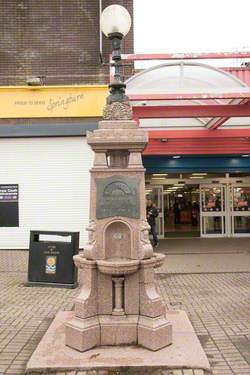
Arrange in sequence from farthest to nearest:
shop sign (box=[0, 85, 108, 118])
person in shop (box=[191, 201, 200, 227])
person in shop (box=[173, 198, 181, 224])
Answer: person in shop (box=[173, 198, 181, 224]) → person in shop (box=[191, 201, 200, 227]) → shop sign (box=[0, 85, 108, 118])

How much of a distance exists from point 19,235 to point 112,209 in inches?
389

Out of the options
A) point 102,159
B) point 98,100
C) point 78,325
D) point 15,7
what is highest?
point 15,7

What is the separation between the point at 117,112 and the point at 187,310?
11.6 ft

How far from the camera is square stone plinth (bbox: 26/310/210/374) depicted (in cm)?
505

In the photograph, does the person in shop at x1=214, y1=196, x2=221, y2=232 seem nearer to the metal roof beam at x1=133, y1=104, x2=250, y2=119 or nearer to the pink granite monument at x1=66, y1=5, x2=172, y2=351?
the metal roof beam at x1=133, y1=104, x2=250, y2=119

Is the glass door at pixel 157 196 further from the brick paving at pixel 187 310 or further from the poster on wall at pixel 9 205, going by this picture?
the brick paving at pixel 187 310

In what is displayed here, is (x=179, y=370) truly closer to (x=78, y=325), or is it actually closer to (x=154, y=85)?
(x=78, y=325)

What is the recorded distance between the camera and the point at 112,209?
228 inches

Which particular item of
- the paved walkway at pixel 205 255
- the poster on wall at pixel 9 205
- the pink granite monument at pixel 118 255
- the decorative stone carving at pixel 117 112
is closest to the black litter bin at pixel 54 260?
the paved walkway at pixel 205 255

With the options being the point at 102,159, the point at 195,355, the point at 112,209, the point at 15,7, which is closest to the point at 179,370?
the point at 195,355

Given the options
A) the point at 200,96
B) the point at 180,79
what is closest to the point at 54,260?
the point at 200,96

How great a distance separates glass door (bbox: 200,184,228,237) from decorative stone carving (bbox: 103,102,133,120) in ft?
46.2

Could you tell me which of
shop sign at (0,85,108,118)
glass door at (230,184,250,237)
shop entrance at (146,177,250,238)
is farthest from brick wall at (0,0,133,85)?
glass door at (230,184,250,237)

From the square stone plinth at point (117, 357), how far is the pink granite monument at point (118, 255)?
0.51 ft
